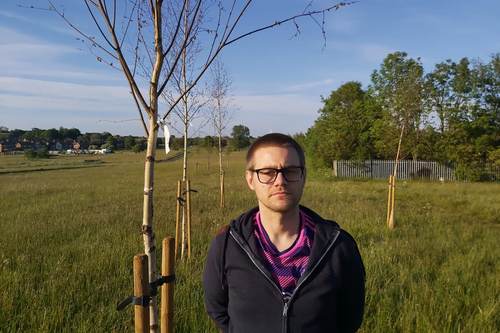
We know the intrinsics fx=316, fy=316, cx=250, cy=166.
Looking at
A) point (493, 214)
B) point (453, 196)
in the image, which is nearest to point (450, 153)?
point (453, 196)

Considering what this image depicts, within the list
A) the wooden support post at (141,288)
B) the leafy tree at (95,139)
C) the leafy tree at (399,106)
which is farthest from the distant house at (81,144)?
the wooden support post at (141,288)

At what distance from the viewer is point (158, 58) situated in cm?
179

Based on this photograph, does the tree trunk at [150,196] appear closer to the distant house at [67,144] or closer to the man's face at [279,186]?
the man's face at [279,186]

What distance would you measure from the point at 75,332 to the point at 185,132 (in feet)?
11.7

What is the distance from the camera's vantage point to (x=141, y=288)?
1594 mm

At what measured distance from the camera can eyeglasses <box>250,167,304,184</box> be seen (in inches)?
64.2

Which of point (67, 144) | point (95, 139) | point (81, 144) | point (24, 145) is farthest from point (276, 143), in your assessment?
point (67, 144)

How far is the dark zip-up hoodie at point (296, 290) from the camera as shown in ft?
5.17

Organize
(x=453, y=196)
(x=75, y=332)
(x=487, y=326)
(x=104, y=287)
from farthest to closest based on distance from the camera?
(x=453, y=196)
(x=104, y=287)
(x=487, y=326)
(x=75, y=332)

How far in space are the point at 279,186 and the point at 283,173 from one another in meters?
0.07

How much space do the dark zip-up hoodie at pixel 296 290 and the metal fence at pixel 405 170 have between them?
24850mm

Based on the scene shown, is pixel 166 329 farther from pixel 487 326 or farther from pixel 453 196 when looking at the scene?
pixel 453 196

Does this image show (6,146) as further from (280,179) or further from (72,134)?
(280,179)

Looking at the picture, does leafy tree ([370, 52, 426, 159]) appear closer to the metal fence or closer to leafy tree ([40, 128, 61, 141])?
the metal fence
